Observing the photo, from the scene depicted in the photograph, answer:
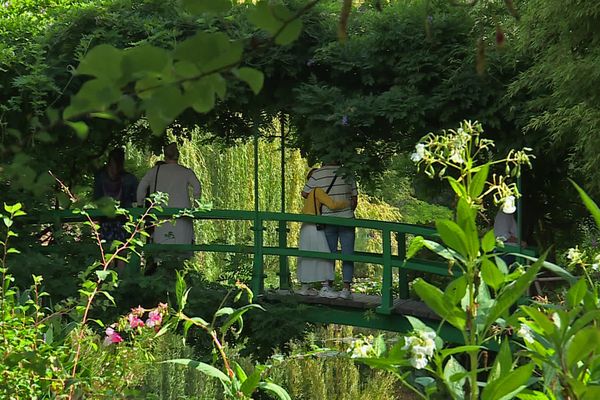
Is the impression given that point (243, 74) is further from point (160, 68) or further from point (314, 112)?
point (314, 112)

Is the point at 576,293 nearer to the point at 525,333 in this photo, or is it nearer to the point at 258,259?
the point at 525,333

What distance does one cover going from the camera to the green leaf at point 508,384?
180 centimetres

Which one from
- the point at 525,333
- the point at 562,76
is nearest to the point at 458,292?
the point at 525,333

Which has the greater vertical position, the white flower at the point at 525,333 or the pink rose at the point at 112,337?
the white flower at the point at 525,333

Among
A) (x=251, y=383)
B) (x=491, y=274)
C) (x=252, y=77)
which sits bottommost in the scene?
(x=251, y=383)

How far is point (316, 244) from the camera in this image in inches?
291

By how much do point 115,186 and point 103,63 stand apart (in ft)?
Answer: 23.3

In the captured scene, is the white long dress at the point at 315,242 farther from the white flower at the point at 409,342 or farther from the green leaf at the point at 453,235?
the green leaf at the point at 453,235

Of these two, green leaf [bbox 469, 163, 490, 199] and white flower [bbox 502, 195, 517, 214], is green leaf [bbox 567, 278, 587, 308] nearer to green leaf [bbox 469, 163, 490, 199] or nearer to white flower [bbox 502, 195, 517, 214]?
green leaf [bbox 469, 163, 490, 199]

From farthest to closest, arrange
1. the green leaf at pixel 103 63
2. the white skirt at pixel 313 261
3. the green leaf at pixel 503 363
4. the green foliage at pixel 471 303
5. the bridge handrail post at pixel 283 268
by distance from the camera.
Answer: the bridge handrail post at pixel 283 268 < the white skirt at pixel 313 261 < the green leaf at pixel 503 363 < the green foliage at pixel 471 303 < the green leaf at pixel 103 63

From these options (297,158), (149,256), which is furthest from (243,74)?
(297,158)

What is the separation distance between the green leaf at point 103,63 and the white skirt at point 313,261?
21.9 ft

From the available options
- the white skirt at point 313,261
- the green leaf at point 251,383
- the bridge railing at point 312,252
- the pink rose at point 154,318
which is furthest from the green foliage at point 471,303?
the white skirt at point 313,261

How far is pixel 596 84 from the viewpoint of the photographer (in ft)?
20.6
